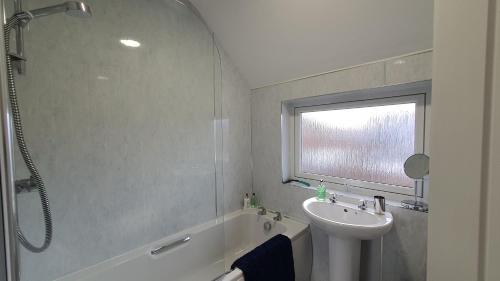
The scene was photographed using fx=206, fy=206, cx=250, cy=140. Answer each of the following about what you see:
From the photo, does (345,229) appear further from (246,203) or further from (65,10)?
(65,10)

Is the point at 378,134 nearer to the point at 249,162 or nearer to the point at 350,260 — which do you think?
the point at 350,260

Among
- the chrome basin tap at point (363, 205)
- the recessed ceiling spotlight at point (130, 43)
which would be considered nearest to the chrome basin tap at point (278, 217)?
the chrome basin tap at point (363, 205)

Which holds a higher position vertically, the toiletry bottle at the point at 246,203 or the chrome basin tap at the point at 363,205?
the chrome basin tap at the point at 363,205

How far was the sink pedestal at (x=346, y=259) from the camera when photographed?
138 centimetres

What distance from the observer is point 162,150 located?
1.62 m

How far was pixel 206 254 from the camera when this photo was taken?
1.83 meters

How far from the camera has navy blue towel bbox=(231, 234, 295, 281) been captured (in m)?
1.27

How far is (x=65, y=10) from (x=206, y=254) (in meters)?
1.92

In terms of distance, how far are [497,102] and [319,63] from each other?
1.43 meters

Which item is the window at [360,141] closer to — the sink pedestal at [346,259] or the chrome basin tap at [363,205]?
the chrome basin tap at [363,205]

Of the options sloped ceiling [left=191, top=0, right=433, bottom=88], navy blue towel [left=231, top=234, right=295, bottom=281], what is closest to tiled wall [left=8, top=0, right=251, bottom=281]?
sloped ceiling [left=191, top=0, right=433, bottom=88]

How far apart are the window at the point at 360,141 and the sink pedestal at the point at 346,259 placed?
50 centimetres

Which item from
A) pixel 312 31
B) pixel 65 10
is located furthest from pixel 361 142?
pixel 65 10

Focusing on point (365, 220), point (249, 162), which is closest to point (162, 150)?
point (249, 162)
